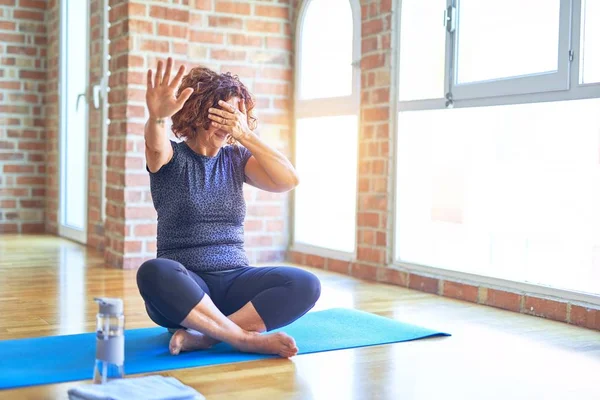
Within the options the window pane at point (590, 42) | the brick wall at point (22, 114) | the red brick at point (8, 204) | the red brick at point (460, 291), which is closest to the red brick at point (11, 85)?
the brick wall at point (22, 114)

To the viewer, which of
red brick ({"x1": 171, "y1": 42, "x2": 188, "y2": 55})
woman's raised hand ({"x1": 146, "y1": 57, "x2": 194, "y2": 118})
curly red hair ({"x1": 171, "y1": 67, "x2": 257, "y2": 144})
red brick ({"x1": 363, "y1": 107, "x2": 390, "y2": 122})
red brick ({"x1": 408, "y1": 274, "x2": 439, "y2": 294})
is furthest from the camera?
red brick ({"x1": 171, "y1": 42, "x2": 188, "y2": 55})

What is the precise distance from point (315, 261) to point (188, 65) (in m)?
1.41

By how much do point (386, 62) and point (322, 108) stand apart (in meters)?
0.69

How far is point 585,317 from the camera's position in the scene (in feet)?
10.9

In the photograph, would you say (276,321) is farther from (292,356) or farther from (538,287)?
(538,287)

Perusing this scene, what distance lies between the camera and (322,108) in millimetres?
5016

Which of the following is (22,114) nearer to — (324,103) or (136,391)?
(324,103)

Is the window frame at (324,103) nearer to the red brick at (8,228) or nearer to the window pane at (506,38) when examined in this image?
the window pane at (506,38)

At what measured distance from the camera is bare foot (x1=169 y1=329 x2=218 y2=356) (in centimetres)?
265

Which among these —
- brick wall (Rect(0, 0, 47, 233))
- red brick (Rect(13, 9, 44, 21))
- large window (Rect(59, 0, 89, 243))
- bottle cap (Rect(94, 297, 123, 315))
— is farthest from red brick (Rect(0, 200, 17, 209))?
bottle cap (Rect(94, 297, 123, 315))

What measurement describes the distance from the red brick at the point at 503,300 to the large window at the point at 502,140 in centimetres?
9

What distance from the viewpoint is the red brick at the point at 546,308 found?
135 inches

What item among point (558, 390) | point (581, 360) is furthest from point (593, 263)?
point (558, 390)

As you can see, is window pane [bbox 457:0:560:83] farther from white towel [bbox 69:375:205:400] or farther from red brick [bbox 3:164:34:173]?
red brick [bbox 3:164:34:173]
